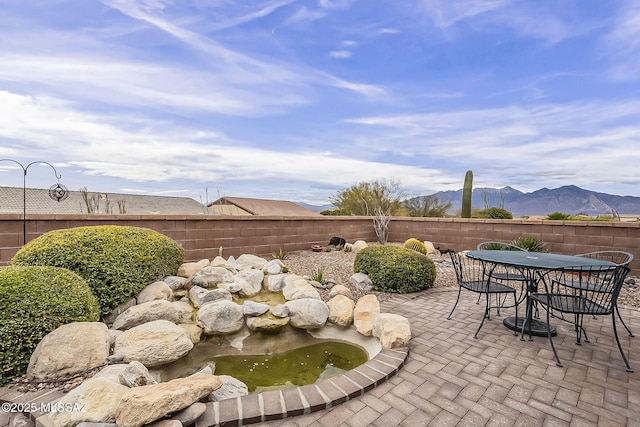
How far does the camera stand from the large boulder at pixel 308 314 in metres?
3.12

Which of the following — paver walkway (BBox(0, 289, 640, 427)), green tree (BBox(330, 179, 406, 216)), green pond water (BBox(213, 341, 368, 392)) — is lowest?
green pond water (BBox(213, 341, 368, 392))

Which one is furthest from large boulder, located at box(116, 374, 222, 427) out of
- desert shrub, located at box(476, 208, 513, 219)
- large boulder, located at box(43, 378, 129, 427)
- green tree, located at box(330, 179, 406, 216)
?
desert shrub, located at box(476, 208, 513, 219)

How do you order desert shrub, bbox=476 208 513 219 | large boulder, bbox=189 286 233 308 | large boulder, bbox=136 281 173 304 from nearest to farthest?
1. large boulder, bbox=136 281 173 304
2. large boulder, bbox=189 286 233 308
3. desert shrub, bbox=476 208 513 219

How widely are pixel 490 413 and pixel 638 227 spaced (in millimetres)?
6233

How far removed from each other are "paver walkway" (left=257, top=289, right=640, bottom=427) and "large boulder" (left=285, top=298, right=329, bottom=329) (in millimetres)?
929

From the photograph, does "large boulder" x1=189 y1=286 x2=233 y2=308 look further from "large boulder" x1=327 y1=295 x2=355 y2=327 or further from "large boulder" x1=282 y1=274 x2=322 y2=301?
"large boulder" x1=327 y1=295 x2=355 y2=327

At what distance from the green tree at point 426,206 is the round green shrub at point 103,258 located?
1073cm

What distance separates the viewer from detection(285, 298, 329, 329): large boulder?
3.12 m

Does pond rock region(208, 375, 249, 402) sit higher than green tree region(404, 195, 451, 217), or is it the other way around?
green tree region(404, 195, 451, 217)

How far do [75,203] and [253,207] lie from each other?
28.7ft

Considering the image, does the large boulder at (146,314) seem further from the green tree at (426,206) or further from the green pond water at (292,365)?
the green tree at (426,206)

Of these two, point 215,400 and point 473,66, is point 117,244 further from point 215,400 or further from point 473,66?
point 473,66

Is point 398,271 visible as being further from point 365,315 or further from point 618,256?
point 618,256

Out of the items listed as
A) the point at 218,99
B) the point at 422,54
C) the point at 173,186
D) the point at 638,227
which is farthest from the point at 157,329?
the point at 173,186
